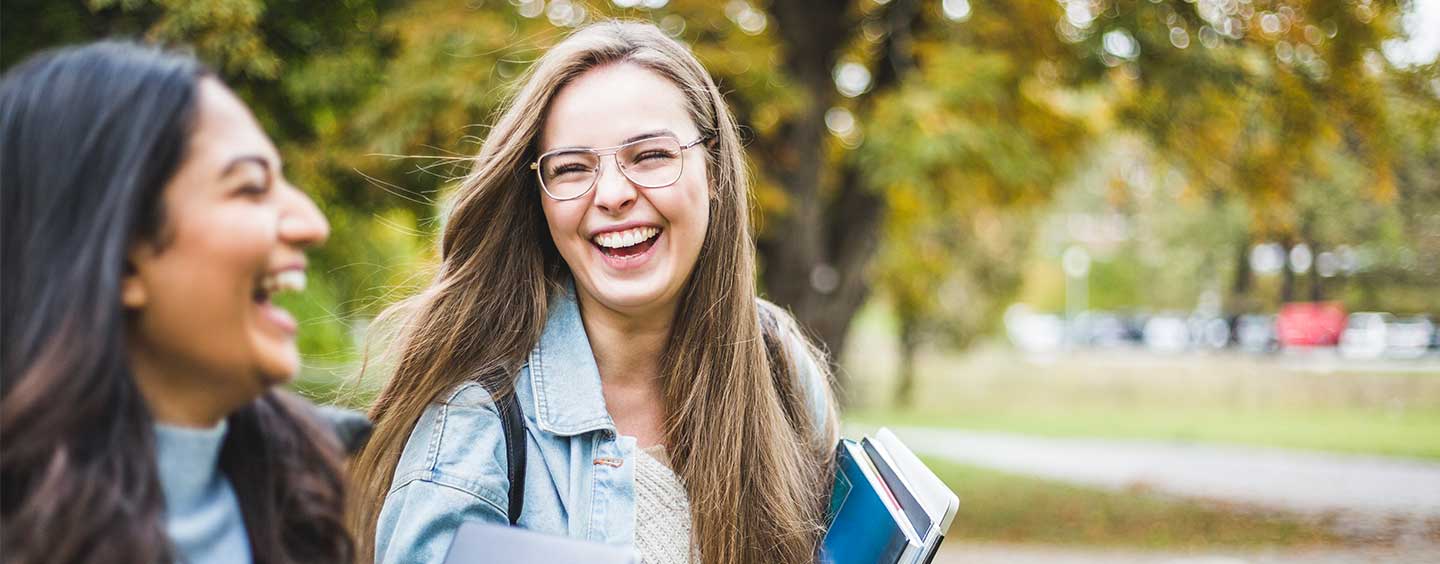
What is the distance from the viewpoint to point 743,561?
2.35m

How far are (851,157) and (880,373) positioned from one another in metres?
22.8

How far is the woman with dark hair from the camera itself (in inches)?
47.4

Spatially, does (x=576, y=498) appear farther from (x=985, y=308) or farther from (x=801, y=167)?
(x=985, y=308)

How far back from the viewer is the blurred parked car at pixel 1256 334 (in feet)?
116

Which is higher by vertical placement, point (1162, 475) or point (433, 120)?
point (433, 120)

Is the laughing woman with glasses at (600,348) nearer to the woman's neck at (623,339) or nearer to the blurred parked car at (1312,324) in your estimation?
the woman's neck at (623,339)

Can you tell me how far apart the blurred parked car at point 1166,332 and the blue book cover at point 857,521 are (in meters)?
42.3

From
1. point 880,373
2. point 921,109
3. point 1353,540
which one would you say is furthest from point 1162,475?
point 880,373

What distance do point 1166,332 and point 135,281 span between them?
47.4 metres

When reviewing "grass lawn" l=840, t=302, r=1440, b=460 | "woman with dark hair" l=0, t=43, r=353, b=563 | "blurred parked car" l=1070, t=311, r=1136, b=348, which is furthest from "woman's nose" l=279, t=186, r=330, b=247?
"blurred parked car" l=1070, t=311, r=1136, b=348

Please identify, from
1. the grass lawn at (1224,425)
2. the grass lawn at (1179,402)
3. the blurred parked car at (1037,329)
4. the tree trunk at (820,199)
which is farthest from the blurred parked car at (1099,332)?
the tree trunk at (820,199)

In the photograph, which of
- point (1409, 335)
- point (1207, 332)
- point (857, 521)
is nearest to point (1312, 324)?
point (1409, 335)

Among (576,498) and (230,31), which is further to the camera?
(230,31)

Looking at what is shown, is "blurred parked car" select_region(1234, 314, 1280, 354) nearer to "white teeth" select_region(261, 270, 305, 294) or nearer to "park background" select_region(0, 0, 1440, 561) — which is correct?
"park background" select_region(0, 0, 1440, 561)
